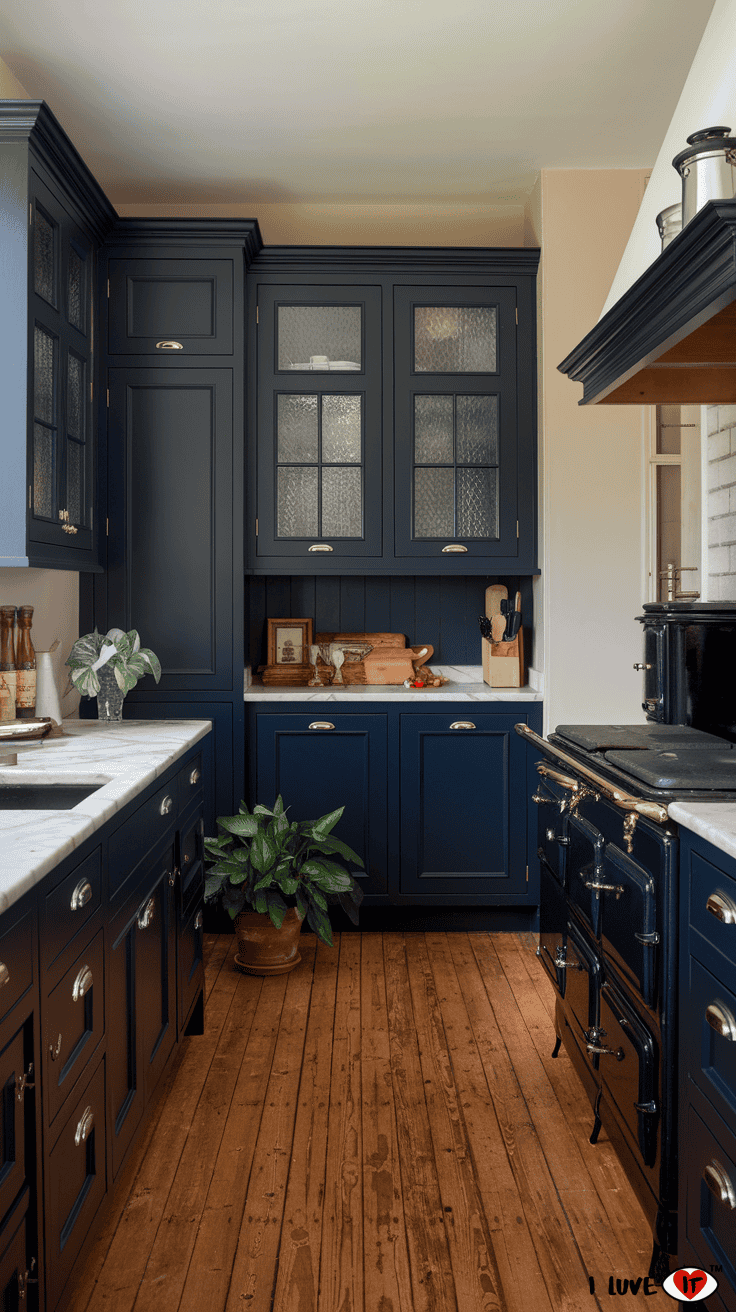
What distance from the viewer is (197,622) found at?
137 inches

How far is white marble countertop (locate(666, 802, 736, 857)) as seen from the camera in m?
1.33

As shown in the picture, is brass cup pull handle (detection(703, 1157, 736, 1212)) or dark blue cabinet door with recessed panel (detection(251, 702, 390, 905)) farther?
dark blue cabinet door with recessed panel (detection(251, 702, 390, 905))

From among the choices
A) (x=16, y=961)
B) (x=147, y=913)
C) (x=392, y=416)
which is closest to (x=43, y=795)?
(x=147, y=913)

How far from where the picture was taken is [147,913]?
6.67 ft

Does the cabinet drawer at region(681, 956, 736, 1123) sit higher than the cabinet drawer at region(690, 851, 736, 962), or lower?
lower

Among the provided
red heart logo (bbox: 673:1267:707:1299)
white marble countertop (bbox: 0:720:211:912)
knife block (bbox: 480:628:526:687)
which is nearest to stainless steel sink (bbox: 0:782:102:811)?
white marble countertop (bbox: 0:720:211:912)

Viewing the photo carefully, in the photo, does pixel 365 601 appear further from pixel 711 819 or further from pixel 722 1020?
pixel 722 1020

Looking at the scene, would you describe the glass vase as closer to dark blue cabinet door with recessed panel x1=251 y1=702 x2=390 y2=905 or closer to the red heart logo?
dark blue cabinet door with recessed panel x1=251 y1=702 x2=390 y2=905

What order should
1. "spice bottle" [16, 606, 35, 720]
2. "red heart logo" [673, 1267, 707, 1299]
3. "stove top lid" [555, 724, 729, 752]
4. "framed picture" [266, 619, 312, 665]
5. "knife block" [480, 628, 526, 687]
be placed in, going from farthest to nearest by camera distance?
"framed picture" [266, 619, 312, 665] < "knife block" [480, 628, 526, 687] < "spice bottle" [16, 606, 35, 720] < "stove top lid" [555, 724, 729, 752] < "red heart logo" [673, 1267, 707, 1299]

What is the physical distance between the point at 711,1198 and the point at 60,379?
8.48 ft

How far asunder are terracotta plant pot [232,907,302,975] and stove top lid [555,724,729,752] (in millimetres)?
1271

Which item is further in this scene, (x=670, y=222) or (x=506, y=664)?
(x=506, y=664)

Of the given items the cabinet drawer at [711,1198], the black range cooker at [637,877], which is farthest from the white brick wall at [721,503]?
the cabinet drawer at [711,1198]

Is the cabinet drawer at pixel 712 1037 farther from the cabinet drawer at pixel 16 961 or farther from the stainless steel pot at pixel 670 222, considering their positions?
the stainless steel pot at pixel 670 222
